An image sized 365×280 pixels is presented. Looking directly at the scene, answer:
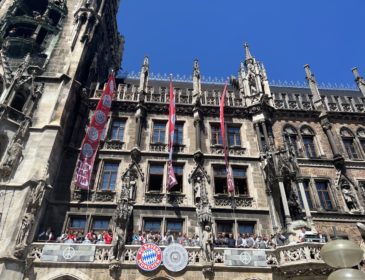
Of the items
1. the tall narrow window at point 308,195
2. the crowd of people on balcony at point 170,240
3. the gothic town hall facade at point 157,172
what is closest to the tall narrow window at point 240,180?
the gothic town hall facade at point 157,172

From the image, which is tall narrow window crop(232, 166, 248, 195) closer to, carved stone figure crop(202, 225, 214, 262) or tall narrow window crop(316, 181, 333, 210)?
tall narrow window crop(316, 181, 333, 210)

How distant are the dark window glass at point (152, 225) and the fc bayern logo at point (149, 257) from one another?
3645 millimetres

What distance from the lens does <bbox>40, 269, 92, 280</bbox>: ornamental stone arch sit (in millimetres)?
15336

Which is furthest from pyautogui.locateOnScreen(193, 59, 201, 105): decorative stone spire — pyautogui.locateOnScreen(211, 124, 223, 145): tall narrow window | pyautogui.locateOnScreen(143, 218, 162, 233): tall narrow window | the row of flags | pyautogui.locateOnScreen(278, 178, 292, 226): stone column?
pyautogui.locateOnScreen(143, 218, 162, 233): tall narrow window

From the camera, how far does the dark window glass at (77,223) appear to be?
19.4 m

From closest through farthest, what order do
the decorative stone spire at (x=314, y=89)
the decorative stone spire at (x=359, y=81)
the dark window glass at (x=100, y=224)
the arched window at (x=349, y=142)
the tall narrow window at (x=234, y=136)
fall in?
1. the dark window glass at (x=100, y=224)
2. the tall narrow window at (x=234, y=136)
3. the arched window at (x=349, y=142)
4. the decorative stone spire at (x=314, y=89)
5. the decorative stone spire at (x=359, y=81)

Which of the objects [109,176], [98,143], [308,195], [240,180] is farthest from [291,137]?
[98,143]

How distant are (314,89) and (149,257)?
69.4 feet

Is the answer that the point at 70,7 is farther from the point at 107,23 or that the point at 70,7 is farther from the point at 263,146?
the point at 263,146

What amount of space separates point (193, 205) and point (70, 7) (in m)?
23.5

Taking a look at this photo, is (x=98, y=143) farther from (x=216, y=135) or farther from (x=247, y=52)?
(x=247, y=52)

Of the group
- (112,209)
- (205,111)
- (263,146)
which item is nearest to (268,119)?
(263,146)

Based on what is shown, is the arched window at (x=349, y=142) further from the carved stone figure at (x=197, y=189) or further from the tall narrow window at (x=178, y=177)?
the tall narrow window at (x=178, y=177)

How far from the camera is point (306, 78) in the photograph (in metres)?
30.1
